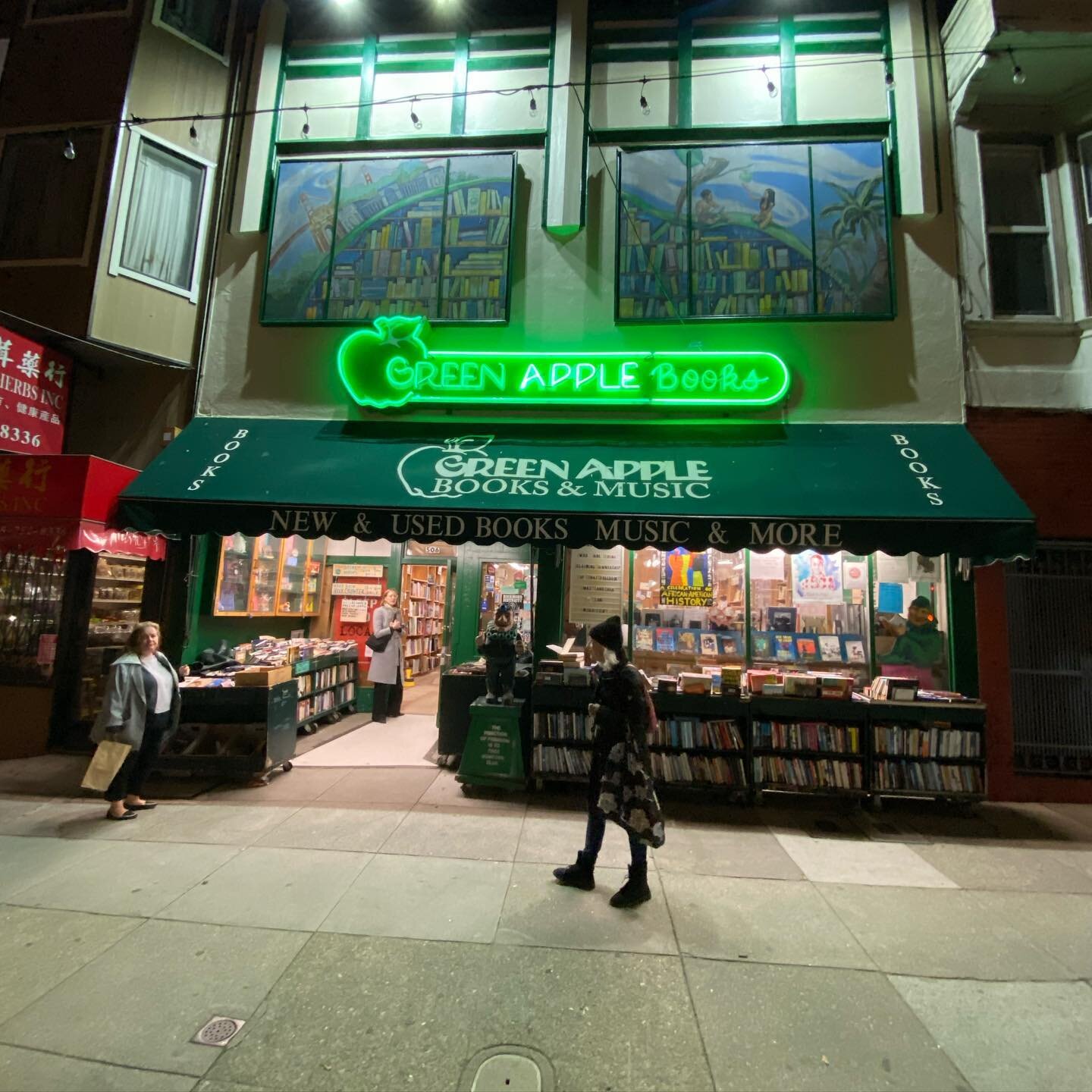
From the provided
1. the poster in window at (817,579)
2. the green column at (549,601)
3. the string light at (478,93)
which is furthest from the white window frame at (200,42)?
the poster in window at (817,579)

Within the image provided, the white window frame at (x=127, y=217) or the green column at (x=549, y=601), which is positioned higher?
the white window frame at (x=127, y=217)

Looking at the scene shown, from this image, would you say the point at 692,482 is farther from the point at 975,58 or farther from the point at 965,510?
the point at 975,58

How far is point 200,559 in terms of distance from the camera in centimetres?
801

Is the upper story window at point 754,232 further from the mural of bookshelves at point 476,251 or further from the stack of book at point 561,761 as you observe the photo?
the stack of book at point 561,761

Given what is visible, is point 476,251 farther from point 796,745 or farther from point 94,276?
point 796,745

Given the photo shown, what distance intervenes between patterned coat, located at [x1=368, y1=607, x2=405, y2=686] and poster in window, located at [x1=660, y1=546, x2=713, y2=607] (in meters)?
4.59

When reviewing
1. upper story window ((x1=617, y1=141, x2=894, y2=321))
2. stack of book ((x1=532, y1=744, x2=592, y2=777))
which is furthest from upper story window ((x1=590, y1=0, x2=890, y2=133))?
stack of book ((x1=532, y1=744, x2=592, y2=777))

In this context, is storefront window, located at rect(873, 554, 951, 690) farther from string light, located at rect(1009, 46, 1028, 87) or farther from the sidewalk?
string light, located at rect(1009, 46, 1028, 87)

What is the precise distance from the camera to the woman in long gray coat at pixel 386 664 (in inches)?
376

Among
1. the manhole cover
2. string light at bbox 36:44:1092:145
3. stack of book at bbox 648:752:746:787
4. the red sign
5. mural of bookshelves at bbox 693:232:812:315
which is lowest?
the manhole cover

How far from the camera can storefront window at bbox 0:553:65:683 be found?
731cm

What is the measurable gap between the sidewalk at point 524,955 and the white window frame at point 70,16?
10312 millimetres

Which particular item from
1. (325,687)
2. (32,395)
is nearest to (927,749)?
(325,687)

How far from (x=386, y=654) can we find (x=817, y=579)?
266 inches
